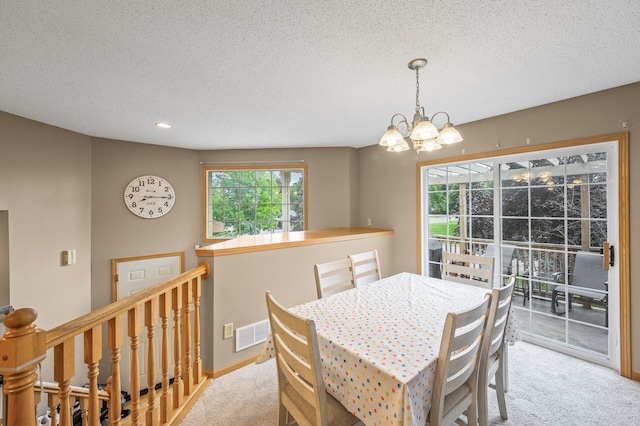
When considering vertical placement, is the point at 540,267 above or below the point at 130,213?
below

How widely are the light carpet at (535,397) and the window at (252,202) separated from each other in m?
2.31

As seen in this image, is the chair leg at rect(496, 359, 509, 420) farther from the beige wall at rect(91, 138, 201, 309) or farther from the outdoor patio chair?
the beige wall at rect(91, 138, 201, 309)

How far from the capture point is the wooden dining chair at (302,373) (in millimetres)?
1059

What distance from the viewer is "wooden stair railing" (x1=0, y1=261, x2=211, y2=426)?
31.4 inches

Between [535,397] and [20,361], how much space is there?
2.81 metres

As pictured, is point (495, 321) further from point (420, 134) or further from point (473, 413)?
point (420, 134)

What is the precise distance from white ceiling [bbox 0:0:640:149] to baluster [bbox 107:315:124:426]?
4.88 feet

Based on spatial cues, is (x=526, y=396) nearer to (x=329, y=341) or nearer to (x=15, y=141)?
(x=329, y=341)

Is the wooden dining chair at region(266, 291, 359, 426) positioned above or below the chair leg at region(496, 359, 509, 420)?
above

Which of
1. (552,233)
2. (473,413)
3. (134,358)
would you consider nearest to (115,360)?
(134,358)

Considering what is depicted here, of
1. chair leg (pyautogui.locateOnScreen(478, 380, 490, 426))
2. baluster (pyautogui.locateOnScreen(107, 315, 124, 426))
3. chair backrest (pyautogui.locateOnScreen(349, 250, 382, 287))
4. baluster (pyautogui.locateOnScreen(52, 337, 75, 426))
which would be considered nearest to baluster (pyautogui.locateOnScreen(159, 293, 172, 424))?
baluster (pyautogui.locateOnScreen(107, 315, 124, 426))

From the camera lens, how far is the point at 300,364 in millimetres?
1129

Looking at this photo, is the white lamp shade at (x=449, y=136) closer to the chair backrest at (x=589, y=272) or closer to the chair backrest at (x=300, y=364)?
the chair backrest at (x=300, y=364)

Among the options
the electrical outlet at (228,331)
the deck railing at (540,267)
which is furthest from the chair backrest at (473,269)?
the electrical outlet at (228,331)
